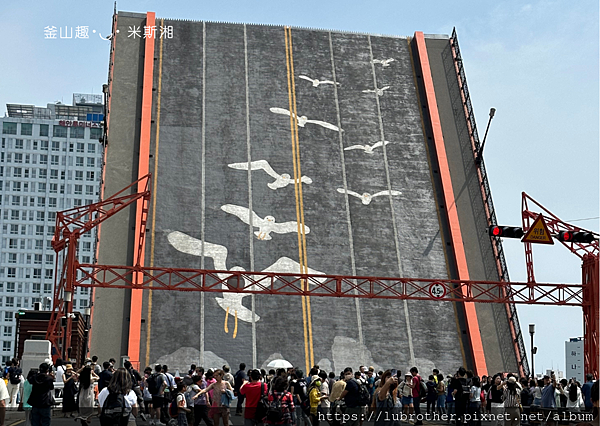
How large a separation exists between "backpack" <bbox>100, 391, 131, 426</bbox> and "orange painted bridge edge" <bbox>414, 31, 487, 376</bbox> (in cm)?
2813

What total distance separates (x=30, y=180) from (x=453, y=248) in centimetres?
9495

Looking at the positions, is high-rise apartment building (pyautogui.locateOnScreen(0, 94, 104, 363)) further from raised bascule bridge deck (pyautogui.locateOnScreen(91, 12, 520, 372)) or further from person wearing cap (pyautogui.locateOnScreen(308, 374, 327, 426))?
person wearing cap (pyautogui.locateOnScreen(308, 374, 327, 426))

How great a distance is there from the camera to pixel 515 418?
20672mm

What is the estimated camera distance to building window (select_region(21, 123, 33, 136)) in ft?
416

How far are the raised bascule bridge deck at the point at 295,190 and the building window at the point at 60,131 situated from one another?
81892 millimetres

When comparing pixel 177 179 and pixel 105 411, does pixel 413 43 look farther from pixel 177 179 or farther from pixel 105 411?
pixel 105 411

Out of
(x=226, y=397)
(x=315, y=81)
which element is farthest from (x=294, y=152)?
(x=226, y=397)

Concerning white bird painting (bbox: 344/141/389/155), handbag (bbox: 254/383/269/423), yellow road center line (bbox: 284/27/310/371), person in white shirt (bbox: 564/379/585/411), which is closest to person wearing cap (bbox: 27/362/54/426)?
handbag (bbox: 254/383/269/423)

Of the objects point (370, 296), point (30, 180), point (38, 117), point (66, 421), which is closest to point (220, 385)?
point (66, 421)

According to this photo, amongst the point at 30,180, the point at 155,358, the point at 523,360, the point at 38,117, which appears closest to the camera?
the point at 155,358

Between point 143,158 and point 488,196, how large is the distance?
1865 cm

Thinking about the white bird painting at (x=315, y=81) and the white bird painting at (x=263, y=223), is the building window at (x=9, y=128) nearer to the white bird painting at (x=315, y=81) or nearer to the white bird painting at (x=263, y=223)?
the white bird painting at (x=315, y=81)

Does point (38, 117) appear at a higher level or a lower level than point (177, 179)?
higher

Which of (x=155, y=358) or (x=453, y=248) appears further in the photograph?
(x=453, y=248)
